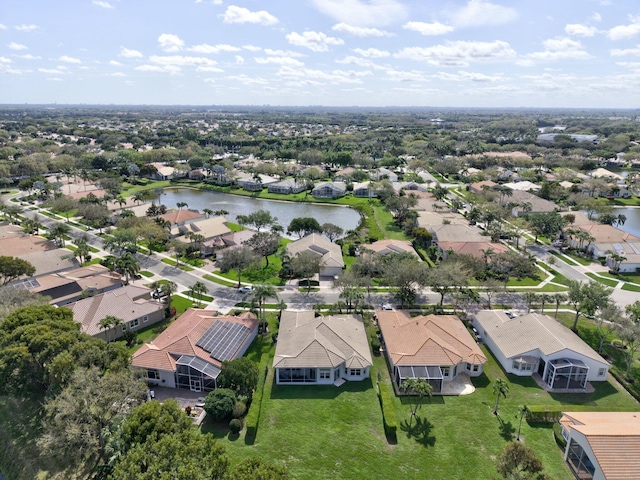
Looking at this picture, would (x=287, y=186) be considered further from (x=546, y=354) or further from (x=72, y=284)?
(x=546, y=354)

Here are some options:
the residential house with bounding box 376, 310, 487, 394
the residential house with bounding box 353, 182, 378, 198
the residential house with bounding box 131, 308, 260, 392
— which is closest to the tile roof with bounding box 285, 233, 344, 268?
the residential house with bounding box 376, 310, 487, 394

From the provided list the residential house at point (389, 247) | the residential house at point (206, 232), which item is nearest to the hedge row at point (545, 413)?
the residential house at point (389, 247)

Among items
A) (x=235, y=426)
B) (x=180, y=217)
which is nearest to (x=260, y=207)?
(x=180, y=217)

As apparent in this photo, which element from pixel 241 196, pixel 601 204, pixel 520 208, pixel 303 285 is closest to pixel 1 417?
pixel 303 285

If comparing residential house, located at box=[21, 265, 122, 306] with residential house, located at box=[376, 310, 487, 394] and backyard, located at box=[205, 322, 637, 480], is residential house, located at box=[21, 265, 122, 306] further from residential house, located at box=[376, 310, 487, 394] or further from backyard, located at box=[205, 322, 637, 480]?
residential house, located at box=[376, 310, 487, 394]

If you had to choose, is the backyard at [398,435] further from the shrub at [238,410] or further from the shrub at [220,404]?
the shrub at [238,410]

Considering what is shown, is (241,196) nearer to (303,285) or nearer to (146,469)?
(303,285)
